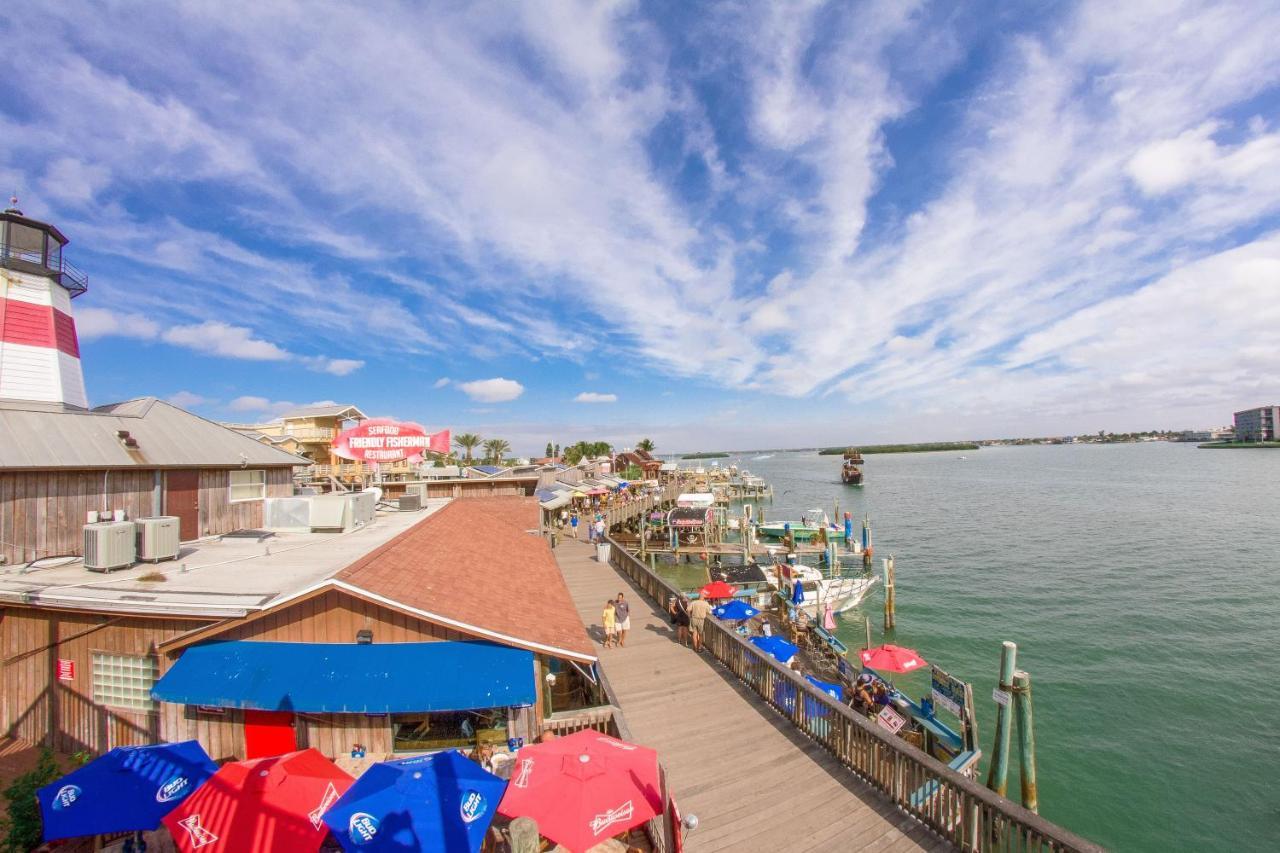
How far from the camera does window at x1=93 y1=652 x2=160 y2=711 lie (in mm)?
9016

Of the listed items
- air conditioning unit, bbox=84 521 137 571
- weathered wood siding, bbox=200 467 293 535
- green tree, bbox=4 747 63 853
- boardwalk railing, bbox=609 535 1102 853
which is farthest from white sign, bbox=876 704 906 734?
weathered wood siding, bbox=200 467 293 535

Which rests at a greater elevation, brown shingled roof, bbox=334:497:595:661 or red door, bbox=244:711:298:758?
brown shingled roof, bbox=334:497:595:661

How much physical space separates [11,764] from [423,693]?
7.34 metres

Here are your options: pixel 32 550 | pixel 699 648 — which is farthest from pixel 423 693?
pixel 32 550

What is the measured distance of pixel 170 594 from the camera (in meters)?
9.07

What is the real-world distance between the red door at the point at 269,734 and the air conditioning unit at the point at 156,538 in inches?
204

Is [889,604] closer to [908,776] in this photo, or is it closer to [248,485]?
[908,776]

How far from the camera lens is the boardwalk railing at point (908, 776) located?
20.1 ft

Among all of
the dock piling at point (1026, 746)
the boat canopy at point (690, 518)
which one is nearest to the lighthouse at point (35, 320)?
the dock piling at point (1026, 746)

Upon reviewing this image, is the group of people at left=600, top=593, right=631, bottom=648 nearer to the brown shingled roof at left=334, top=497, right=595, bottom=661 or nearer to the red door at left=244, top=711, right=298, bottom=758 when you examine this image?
the brown shingled roof at left=334, top=497, right=595, bottom=661

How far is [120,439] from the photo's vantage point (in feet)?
45.4

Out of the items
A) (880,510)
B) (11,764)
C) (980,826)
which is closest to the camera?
(980,826)

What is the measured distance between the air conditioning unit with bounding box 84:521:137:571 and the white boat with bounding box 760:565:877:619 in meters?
23.9

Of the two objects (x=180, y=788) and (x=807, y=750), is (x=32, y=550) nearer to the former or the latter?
(x=180, y=788)
